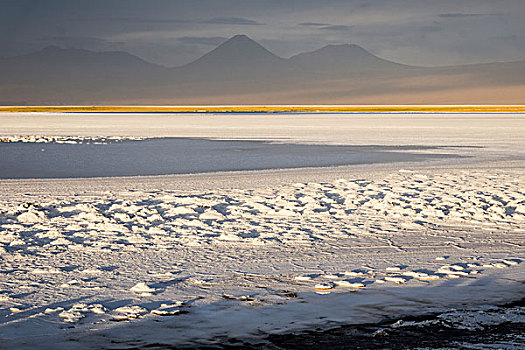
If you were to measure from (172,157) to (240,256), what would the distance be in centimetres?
1289

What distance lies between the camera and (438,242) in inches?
330

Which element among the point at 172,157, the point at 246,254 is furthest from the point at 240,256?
the point at 172,157

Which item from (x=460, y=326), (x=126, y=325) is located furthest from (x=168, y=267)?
(x=460, y=326)

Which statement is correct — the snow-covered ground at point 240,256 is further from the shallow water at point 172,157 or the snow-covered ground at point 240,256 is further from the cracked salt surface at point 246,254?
the shallow water at point 172,157

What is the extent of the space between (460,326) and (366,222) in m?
4.37

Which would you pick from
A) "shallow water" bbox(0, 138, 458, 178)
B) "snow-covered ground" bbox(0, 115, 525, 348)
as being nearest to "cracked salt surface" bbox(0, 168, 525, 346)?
"snow-covered ground" bbox(0, 115, 525, 348)

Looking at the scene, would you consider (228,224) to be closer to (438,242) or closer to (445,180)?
(438,242)

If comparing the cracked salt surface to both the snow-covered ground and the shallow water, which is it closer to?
the snow-covered ground

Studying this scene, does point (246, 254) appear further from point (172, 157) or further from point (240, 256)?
point (172, 157)

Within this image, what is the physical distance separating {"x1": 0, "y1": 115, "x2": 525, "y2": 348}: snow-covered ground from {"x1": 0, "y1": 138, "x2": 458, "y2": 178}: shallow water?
10.4ft

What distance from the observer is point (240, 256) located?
25.1ft

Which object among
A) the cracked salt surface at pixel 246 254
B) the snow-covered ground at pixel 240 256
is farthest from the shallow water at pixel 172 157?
the cracked salt surface at pixel 246 254

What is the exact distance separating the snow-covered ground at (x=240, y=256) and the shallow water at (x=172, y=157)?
3163mm

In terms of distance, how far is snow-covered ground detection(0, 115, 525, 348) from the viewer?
5477mm
